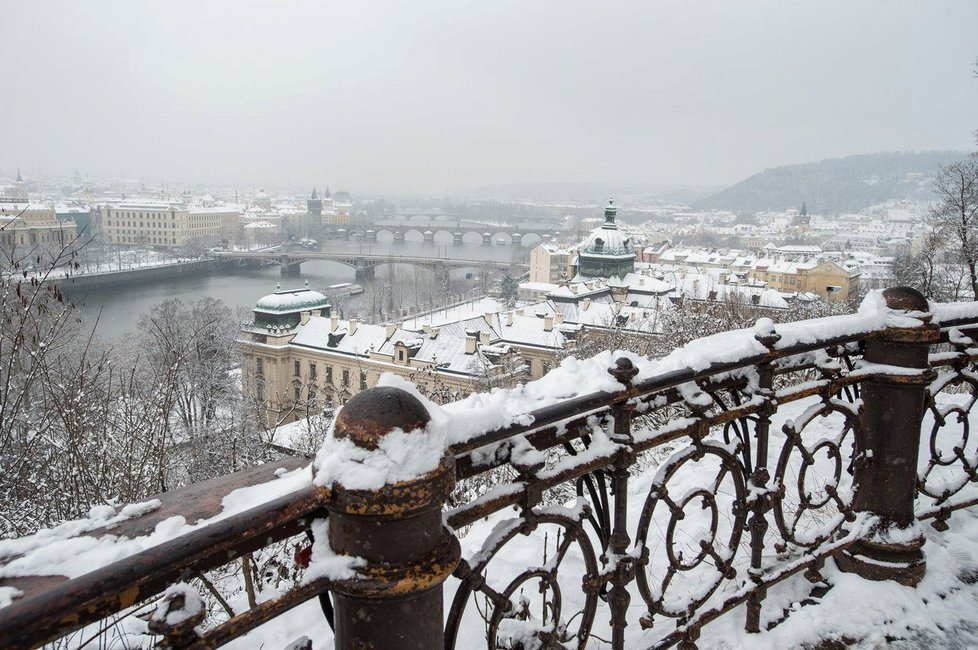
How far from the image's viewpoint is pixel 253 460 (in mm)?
11281

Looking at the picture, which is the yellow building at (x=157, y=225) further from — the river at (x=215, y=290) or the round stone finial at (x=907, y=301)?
the round stone finial at (x=907, y=301)

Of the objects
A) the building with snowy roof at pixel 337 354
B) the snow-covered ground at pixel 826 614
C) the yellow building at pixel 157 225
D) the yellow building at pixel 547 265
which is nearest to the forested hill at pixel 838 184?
the yellow building at pixel 547 265

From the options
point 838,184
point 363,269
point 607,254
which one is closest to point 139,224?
point 363,269

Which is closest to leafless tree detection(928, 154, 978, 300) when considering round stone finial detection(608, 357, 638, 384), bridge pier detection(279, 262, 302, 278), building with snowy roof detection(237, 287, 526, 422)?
building with snowy roof detection(237, 287, 526, 422)

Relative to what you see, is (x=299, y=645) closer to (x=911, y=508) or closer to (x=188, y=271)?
(x=911, y=508)

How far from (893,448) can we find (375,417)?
2.45 metres

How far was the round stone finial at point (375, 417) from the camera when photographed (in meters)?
1.19

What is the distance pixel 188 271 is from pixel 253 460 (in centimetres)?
5878

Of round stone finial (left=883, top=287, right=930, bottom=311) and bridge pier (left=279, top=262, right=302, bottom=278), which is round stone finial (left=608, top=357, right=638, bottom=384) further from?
bridge pier (left=279, top=262, right=302, bottom=278)

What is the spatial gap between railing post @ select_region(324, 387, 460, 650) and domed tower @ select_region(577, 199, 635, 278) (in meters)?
44.5

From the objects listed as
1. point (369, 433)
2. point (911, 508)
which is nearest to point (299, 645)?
point (369, 433)

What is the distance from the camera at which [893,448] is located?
2.74 meters

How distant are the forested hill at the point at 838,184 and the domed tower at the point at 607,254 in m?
131

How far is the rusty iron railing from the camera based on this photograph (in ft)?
3.65
